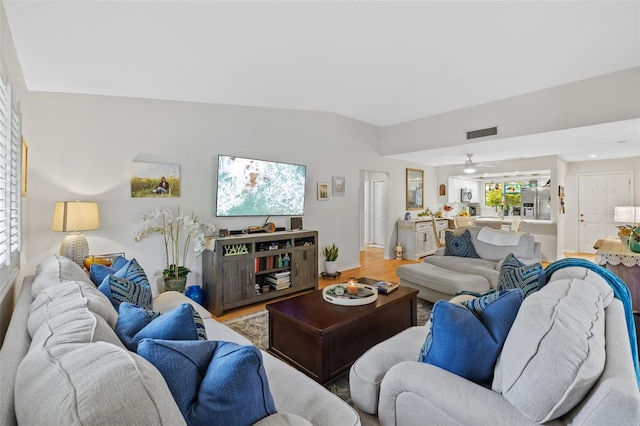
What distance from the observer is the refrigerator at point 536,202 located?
7.21 m

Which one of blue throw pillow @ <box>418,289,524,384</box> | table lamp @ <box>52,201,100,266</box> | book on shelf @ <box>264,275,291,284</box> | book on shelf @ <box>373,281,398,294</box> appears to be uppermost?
table lamp @ <box>52,201,100,266</box>

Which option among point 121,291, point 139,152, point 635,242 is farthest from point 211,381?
point 635,242

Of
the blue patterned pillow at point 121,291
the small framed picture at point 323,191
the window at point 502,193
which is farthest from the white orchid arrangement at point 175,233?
the window at point 502,193

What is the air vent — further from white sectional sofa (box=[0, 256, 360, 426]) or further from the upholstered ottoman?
white sectional sofa (box=[0, 256, 360, 426])

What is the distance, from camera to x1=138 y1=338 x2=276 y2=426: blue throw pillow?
0.83 m

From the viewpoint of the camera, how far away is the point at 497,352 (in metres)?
1.22

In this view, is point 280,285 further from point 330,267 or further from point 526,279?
point 526,279

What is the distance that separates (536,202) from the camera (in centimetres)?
748

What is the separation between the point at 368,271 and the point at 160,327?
4.70m

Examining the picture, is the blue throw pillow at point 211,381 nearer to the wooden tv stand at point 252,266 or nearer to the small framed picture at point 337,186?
the wooden tv stand at point 252,266

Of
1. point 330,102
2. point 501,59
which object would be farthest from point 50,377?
point 330,102

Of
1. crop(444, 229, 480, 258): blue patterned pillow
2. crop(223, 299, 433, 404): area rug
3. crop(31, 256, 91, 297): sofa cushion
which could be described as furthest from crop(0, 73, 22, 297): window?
crop(444, 229, 480, 258): blue patterned pillow

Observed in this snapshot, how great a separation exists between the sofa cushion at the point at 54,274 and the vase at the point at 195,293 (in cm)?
167

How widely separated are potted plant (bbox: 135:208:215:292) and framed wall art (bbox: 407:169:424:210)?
4.78m
